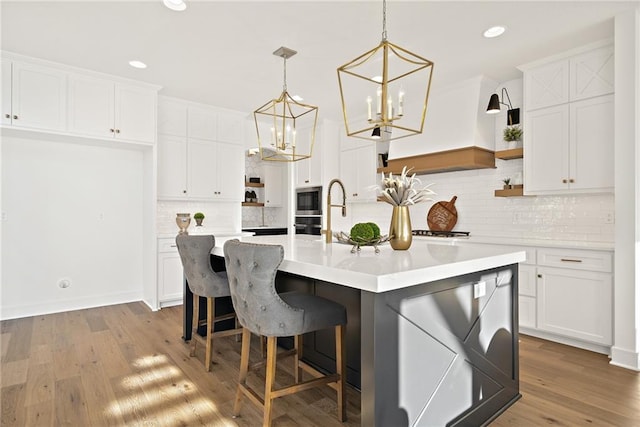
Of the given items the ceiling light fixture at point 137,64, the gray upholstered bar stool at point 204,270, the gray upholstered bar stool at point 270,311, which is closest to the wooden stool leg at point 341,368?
the gray upholstered bar stool at point 270,311

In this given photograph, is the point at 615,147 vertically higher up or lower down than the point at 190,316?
higher up

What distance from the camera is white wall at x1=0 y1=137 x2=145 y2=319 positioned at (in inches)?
156

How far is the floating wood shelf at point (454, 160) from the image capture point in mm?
3985

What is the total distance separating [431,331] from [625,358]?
213 cm

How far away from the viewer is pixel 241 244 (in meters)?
1.86

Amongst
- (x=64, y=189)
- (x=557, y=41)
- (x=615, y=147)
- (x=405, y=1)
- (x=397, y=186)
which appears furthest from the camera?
(x=64, y=189)

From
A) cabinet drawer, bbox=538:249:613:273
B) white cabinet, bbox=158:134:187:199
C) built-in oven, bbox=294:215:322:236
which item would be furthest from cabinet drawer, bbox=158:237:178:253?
cabinet drawer, bbox=538:249:613:273

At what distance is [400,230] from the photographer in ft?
7.46

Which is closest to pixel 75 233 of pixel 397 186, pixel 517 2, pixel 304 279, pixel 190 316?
pixel 190 316

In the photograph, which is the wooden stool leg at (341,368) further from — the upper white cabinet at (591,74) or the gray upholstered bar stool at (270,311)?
the upper white cabinet at (591,74)

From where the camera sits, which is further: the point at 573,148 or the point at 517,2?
the point at 573,148

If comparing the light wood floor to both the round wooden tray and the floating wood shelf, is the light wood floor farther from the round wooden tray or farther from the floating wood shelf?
the floating wood shelf

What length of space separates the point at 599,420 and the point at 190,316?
303 cm

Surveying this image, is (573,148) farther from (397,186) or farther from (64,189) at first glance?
(64,189)
